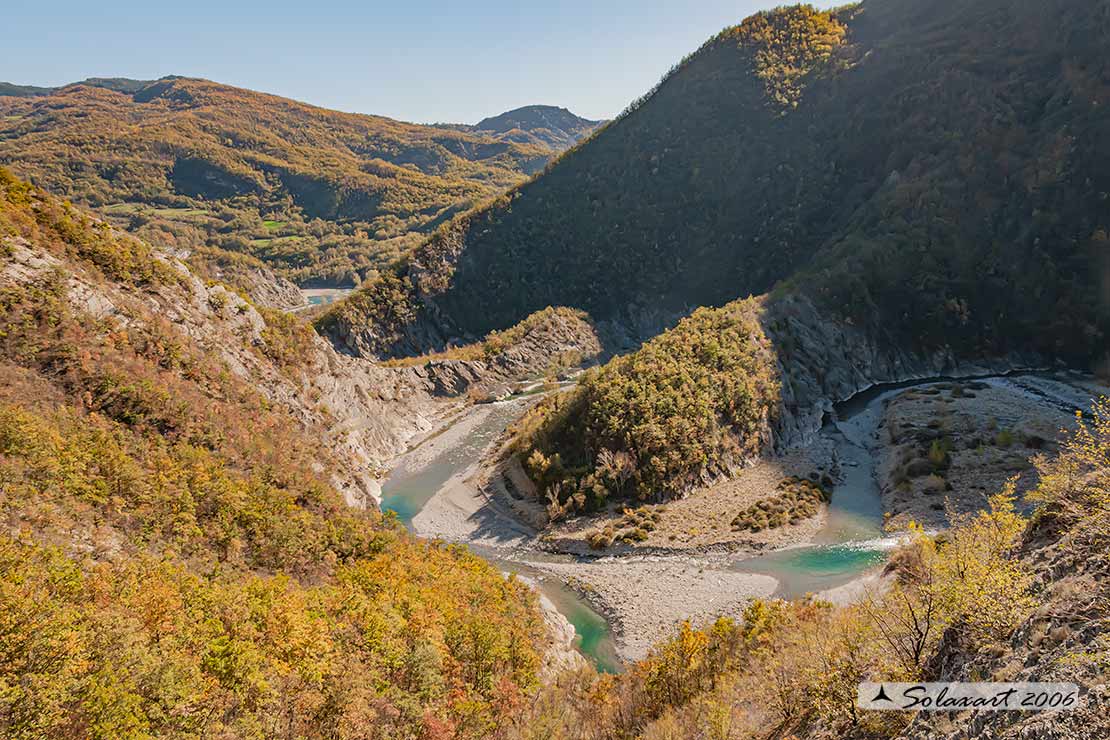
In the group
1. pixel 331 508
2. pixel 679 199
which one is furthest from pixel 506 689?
pixel 679 199

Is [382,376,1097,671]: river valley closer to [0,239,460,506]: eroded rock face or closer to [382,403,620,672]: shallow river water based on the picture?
[382,403,620,672]: shallow river water

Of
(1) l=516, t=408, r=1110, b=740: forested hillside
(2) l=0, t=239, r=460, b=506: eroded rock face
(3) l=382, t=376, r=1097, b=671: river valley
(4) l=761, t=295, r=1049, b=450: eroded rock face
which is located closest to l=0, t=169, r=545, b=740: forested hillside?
(2) l=0, t=239, r=460, b=506: eroded rock face

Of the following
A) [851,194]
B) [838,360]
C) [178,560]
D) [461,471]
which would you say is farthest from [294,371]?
[851,194]

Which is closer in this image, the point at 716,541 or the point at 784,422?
the point at 716,541

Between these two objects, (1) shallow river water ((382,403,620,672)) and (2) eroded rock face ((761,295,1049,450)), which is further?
(2) eroded rock face ((761,295,1049,450))

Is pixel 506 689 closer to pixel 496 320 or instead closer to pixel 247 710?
pixel 247 710

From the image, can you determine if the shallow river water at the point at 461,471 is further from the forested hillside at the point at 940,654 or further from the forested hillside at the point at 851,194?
the forested hillside at the point at 851,194
